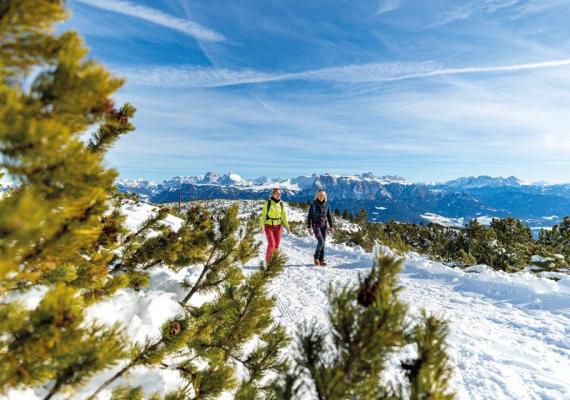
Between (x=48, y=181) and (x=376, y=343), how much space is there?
1.29 metres

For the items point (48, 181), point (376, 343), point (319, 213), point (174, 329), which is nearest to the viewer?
point (48, 181)

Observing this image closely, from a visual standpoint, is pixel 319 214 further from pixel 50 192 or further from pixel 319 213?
pixel 50 192

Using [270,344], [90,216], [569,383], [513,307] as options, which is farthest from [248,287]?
[513,307]

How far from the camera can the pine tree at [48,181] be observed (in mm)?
1018

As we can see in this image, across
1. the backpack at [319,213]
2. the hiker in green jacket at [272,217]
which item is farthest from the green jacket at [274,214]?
the backpack at [319,213]

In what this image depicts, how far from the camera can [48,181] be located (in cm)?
115

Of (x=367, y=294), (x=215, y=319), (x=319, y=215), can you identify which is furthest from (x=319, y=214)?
(x=367, y=294)

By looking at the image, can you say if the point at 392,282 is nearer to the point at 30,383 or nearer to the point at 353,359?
the point at 353,359

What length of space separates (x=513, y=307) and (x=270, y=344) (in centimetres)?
770

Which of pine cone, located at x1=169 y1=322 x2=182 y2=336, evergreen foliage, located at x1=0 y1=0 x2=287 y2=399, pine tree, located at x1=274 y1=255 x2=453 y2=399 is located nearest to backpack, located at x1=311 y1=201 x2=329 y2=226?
pine cone, located at x1=169 y1=322 x2=182 y2=336

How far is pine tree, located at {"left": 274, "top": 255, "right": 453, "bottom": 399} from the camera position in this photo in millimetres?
1323

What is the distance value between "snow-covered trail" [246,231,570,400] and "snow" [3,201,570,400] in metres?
0.02

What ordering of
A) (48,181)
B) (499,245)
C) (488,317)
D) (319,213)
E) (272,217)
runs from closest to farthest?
(48,181) < (488,317) < (272,217) < (319,213) < (499,245)

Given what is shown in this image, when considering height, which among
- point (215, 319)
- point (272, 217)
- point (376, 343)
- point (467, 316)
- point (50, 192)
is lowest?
point (467, 316)
